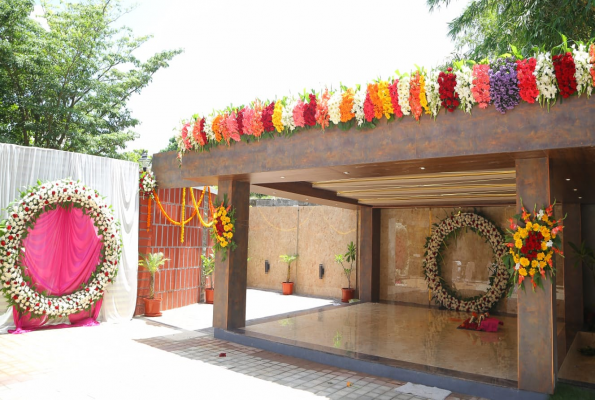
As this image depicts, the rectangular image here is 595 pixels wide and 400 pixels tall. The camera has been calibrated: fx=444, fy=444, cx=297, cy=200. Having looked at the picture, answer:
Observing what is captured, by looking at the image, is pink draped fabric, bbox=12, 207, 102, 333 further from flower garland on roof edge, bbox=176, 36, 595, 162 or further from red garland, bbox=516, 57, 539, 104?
red garland, bbox=516, 57, 539, 104

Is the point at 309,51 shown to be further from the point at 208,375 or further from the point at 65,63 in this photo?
the point at 208,375

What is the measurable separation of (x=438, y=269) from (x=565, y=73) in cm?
782

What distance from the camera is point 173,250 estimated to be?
1066 centimetres

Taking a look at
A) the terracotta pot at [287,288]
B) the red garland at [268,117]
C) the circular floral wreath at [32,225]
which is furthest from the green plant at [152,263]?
the terracotta pot at [287,288]

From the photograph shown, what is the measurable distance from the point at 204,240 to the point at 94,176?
370cm

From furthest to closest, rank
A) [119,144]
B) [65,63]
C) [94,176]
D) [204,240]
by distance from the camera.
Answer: [119,144] → [65,63] → [204,240] → [94,176]

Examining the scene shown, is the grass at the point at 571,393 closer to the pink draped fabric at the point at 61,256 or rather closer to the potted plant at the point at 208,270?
the pink draped fabric at the point at 61,256

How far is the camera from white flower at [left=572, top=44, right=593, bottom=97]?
4320mm

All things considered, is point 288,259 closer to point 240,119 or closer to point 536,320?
point 240,119

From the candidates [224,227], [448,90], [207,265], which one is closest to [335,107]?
[448,90]

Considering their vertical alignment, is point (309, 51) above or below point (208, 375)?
above

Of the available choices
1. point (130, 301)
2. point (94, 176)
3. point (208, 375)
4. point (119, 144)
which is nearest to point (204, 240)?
point (130, 301)

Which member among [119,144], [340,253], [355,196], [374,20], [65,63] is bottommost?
[340,253]

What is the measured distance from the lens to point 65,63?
16641 mm
